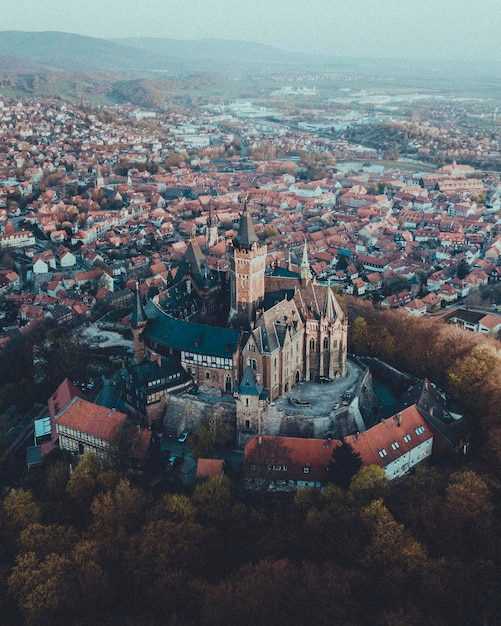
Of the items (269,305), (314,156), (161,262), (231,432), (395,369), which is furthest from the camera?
(314,156)

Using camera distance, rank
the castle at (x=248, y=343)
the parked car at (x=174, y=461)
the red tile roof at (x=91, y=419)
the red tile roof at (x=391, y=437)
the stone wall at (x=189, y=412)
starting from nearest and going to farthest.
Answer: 1. the red tile roof at (x=391, y=437)
2. the parked car at (x=174, y=461)
3. the red tile roof at (x=91, y=419)
4. the castle at (x=248, y=343)
5. the stone wall at (x=189, y=412)

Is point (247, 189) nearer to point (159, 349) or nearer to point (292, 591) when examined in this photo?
point (159, 349)

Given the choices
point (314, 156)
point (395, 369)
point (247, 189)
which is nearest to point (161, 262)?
point (395, 369)

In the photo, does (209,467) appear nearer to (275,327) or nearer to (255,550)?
(255,550)

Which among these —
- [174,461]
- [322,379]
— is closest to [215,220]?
[322,379]

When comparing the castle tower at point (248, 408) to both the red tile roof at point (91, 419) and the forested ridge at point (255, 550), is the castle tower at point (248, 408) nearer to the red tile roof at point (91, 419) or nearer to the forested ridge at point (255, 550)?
the forested ridge at point (255, 550)

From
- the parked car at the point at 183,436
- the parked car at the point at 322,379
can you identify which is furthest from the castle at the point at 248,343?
the parked car at the point at 183,436
